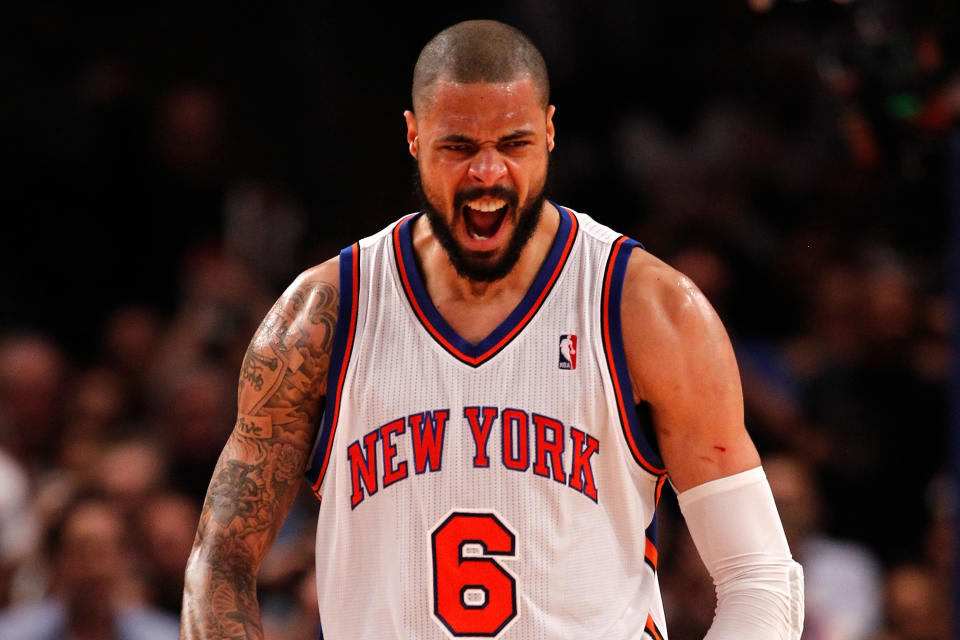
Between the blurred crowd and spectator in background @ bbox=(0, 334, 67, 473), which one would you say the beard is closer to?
the blurred crowd


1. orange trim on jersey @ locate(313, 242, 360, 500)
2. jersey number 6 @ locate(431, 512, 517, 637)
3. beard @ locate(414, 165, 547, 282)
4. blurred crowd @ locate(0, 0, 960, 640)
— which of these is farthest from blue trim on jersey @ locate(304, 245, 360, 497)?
blurred crowd @ locate(0, 0, 960, 640)

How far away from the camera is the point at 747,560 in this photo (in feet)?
9.20

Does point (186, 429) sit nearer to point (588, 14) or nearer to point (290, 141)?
point (290, 141)

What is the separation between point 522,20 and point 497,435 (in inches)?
194

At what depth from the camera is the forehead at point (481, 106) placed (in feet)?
9.18

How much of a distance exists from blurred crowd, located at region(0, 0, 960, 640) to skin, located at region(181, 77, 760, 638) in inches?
72.4

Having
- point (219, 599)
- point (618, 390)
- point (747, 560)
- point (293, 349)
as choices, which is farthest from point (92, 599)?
point (747, 560)

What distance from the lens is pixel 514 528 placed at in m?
2.79

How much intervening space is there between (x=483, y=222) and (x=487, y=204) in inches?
3.1

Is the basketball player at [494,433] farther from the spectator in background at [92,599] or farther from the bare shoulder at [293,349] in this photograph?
the spectator in background at [92,599]

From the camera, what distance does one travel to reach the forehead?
110 inches

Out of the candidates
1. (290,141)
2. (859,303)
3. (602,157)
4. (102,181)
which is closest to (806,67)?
(602,157)

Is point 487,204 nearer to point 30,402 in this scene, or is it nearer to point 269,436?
point 269,436

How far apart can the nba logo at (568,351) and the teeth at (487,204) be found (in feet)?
1.02
